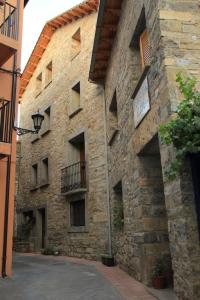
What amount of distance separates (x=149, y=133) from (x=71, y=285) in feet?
10.8

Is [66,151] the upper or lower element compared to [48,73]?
lower

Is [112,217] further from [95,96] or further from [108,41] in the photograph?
[108,41]

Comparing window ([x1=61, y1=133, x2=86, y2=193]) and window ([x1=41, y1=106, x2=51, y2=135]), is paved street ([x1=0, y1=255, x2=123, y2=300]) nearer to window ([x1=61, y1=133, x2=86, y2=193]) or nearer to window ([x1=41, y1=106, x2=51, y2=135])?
window ([x1=61, y1=133, x2=86, y2=193])

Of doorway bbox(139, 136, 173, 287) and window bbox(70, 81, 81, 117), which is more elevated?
window bbox(70, 81, 81, 117)

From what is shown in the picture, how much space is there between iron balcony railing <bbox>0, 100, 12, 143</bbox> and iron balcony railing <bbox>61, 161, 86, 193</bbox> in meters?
4.96

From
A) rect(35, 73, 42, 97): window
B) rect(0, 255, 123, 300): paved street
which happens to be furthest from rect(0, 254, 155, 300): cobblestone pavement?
rect(35, 73, 42, 97): window

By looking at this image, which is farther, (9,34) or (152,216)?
(9,34)

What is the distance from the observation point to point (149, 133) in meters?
5.31

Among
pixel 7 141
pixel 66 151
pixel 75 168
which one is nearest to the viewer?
pixel 7 141

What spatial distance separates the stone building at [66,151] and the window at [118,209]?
99cm

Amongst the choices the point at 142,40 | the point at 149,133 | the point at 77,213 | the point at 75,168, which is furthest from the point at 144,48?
the point at 77,213

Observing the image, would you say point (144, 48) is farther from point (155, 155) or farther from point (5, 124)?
point (5, 124)

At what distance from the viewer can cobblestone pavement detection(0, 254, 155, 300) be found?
17.1ft

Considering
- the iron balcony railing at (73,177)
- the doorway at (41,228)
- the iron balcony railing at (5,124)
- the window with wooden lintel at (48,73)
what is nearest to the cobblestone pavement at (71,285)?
the iron balcony railing at (5,124)
